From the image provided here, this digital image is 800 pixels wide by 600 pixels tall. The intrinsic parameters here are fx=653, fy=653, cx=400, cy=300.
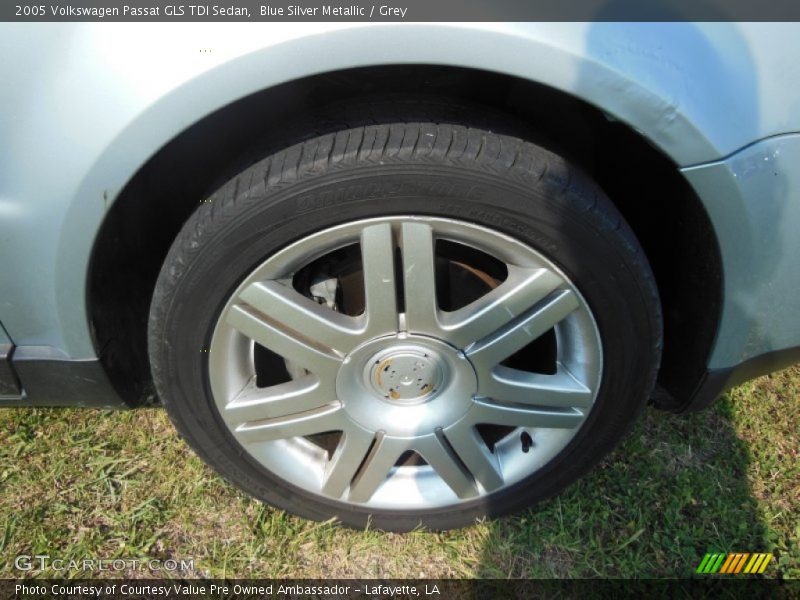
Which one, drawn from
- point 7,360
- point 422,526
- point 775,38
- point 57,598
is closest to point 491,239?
point 775,38

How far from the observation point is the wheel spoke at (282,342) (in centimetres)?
138

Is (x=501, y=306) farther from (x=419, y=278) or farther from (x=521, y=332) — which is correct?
(x=419, y=278)

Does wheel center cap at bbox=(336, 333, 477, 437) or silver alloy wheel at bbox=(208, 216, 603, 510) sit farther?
wheel center cap at bbox=(336, 333, 477, 437)

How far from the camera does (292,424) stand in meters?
1.54

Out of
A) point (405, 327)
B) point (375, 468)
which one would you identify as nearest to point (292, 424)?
point (375, 468)

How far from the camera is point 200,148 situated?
1.41 metres

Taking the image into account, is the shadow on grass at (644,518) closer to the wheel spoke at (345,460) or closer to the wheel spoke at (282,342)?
the wheel spoke at (345,460)

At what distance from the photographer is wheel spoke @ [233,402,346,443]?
154 cm

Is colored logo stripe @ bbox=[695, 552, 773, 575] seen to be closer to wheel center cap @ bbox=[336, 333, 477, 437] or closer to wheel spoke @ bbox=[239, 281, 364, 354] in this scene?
wheel center cap @ bbox=[336, 333, 477, 437]

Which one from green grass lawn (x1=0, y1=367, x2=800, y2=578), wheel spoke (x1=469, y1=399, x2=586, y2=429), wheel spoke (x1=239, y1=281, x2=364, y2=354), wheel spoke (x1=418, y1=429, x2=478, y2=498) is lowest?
green grass lawn (x1=0, y1=367, x2=800, y2=578)

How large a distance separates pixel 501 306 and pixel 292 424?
569mm

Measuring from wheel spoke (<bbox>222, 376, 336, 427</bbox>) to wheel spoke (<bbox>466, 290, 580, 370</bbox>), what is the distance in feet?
1.15

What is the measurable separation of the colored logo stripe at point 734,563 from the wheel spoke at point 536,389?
0.62m

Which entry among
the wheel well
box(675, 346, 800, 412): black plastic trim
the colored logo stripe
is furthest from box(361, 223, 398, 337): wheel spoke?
the colored logo stripe
